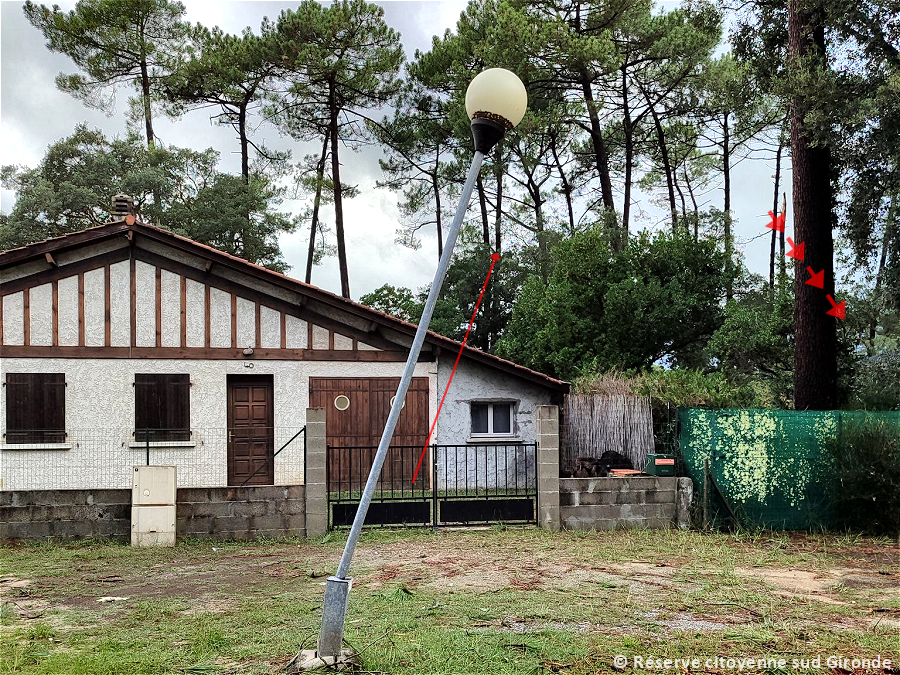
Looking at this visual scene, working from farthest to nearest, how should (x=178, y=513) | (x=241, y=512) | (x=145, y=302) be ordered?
(x=145, y=302) → (x=241, y=512) → (x=178, y=513)

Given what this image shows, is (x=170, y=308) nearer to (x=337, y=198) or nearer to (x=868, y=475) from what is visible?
(x=868, y=475)

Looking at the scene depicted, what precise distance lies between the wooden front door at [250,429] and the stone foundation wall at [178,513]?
4917mm

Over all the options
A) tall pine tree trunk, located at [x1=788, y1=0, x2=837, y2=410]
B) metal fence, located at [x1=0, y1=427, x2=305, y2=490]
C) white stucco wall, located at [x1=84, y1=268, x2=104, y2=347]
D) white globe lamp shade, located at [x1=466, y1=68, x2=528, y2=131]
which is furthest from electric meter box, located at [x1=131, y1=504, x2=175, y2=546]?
tall pine tree trunk, located at [x1=788, y1=0, x2=837, y2=410]

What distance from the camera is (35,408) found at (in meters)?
14.6

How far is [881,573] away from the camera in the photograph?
892cm

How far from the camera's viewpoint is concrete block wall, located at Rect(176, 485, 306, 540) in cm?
1036

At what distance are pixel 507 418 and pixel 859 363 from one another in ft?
26.8

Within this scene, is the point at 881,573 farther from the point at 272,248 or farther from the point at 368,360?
the point at 272,248

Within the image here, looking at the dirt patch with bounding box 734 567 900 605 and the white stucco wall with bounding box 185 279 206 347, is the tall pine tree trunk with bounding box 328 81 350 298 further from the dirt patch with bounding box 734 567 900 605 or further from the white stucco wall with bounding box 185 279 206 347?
the dirt patch with bounding box 734 567 900 605

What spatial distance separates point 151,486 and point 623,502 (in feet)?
21.9

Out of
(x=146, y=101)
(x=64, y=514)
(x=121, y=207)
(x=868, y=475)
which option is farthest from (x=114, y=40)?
(x=868, y=475)

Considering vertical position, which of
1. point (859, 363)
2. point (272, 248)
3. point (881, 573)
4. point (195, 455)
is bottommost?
point (881, 573)

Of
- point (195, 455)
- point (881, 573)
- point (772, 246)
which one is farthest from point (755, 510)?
point (772, 246)

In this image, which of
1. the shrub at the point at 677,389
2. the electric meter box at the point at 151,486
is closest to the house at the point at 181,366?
the shrub at the point at 677,389
